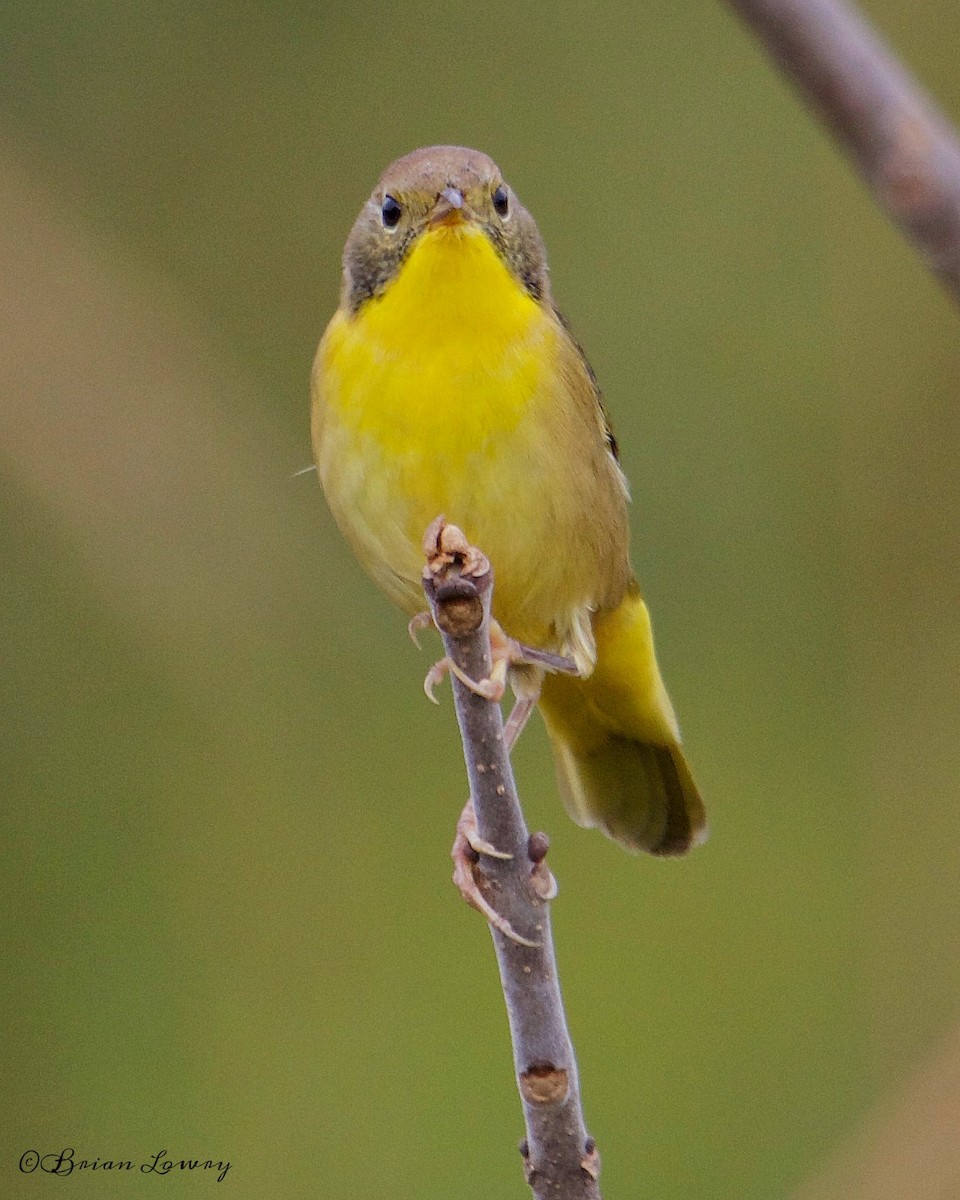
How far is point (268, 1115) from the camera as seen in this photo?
411 cm

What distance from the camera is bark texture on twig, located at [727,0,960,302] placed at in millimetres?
728

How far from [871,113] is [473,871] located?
1.86 meters


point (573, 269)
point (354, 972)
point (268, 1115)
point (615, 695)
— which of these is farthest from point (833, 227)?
point (268, 1115)

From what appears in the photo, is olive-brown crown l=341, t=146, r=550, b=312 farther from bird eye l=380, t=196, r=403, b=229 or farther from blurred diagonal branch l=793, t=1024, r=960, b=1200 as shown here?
blurred diagonal branch l=793, t=1024, r=960, b=1200

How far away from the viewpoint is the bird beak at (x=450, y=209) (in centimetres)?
284

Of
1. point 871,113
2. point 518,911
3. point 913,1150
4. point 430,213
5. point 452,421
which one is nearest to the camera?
point 871,113

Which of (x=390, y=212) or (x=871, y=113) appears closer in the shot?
Result: (x=871, y=113)

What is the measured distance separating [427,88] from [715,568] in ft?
5.95

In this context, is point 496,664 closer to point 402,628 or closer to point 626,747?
point 626,747

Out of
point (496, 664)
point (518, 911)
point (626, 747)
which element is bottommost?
point (518, 911)

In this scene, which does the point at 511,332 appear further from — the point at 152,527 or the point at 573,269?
the point at 573,269
